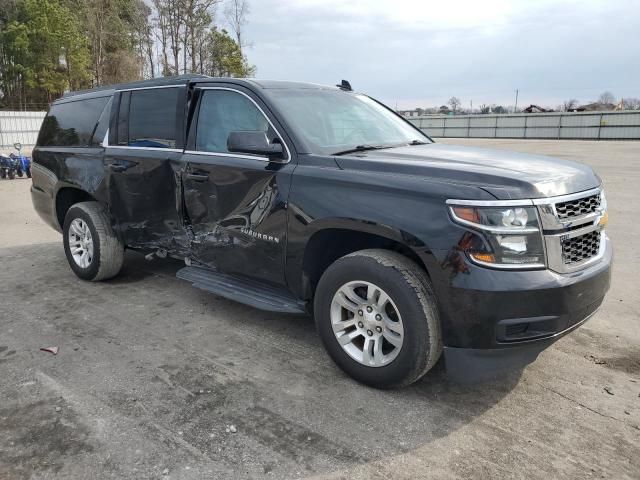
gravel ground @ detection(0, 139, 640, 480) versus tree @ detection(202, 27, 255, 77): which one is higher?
tree @ detection(202, 27, 255, 77)

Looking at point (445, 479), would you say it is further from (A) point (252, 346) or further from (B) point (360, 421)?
(A) point (252, 346)

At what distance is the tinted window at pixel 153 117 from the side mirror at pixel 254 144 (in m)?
1.09

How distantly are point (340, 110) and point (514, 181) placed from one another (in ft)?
5.97

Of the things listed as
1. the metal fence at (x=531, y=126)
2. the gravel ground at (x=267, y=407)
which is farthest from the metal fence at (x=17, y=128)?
the gravel ground at (x=267, y=407)

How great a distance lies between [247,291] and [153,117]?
1.90m

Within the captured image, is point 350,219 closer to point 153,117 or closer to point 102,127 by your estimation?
point 153,117

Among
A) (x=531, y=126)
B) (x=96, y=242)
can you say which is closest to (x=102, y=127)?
(x=96, y=242)

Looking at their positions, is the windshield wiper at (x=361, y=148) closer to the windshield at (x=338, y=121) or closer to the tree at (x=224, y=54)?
the windshield at (x=338, y=121)

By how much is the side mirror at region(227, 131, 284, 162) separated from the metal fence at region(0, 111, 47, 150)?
1080 inches

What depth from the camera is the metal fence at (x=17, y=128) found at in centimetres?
2742

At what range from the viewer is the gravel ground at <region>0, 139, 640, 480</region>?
2586mm

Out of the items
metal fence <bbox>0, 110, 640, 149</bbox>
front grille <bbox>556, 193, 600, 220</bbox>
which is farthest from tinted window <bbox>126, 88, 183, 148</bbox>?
metal fence <bbox>0, 110, 640, 149</bbox>

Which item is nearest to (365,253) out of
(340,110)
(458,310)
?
(458,310)

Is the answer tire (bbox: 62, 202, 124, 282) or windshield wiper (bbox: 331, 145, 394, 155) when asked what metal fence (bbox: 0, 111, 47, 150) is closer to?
tire (bbox: 62, 202, 124, 282)
